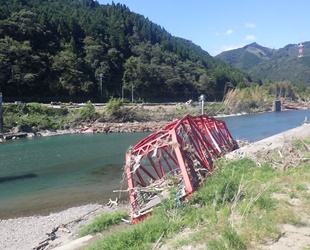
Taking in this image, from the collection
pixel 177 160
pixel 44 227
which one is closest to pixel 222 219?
pixel 177 160

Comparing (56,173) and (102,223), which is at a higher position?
(102,223)

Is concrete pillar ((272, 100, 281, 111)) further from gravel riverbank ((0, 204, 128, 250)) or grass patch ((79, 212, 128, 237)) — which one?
grass patch ((79, 212, 128, 237))

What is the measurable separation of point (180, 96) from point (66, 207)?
82.9 m

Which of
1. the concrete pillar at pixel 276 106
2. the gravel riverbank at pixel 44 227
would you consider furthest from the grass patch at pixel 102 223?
the concrete pillar at pixel 276 106

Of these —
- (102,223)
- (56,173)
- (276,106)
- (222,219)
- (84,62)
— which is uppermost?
(84,62)

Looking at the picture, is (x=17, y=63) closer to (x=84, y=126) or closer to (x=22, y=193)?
(x=84, y=126)

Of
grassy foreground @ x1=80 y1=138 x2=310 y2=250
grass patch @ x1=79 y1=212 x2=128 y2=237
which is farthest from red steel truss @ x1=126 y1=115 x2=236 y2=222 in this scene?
grass patch @ x1=79 y1=212 x2=128 y2=237

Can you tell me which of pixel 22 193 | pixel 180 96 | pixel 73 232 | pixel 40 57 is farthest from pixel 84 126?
pixel 180 96

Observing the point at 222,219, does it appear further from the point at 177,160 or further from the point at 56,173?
the point at 56,173

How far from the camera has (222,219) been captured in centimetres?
829

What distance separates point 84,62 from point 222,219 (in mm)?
74661

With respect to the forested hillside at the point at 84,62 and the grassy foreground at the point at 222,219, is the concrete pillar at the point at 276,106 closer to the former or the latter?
the forested hillside at the point at 84,62

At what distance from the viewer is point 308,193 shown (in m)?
10.2

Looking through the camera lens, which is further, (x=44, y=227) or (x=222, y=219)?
(x=44, y=227)
